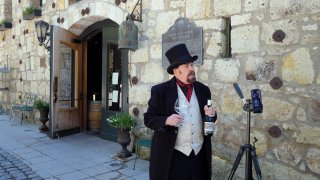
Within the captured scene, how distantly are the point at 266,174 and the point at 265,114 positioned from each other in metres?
0.65

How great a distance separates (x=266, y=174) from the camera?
3.61 meters

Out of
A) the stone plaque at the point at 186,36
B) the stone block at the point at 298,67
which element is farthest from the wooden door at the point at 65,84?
the stone block at the point at 298,67

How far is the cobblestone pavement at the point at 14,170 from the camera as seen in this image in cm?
432

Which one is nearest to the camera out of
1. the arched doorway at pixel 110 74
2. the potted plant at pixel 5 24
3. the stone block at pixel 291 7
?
the stone block at pixel 291 7

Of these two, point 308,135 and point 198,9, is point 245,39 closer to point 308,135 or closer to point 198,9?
point 198,9

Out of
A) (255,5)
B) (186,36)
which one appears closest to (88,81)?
(186,36)

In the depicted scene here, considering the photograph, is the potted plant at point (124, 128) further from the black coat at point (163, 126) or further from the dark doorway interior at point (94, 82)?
the black coat at point (163, 126)

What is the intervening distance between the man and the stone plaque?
1.67 meters

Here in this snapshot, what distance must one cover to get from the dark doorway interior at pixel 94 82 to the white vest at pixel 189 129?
488 cm

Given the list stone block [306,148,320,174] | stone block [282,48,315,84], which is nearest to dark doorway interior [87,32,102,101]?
stone block [282,48,315,84]

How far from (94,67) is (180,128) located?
5329 mm

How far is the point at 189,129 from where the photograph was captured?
8.27 ft

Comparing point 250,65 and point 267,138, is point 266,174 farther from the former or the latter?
point 250,65

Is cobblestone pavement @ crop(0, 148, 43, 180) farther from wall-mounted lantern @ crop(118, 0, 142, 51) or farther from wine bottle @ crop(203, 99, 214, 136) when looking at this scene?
wine bottle @ crop(203, 99, 214, 136)
